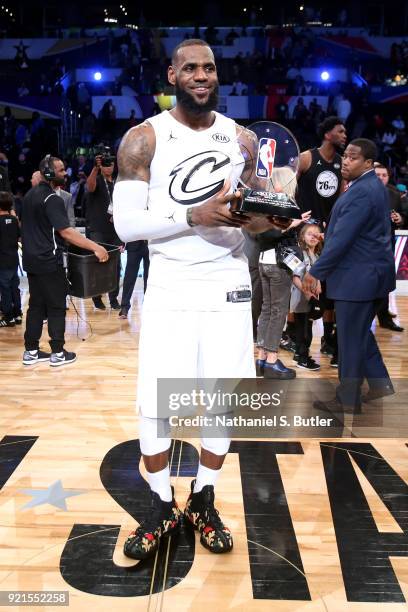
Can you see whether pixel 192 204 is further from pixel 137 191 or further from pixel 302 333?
pixel 302 333

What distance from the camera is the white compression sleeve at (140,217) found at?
2492 millimetres

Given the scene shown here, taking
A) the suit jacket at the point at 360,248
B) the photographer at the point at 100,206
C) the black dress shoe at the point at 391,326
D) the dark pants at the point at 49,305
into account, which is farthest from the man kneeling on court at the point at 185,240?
the photographer at the point at 100,206

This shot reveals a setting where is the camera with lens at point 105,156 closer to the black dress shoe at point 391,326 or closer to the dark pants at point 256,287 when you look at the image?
the dark pants at point 256,287

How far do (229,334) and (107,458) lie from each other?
144 centimetres

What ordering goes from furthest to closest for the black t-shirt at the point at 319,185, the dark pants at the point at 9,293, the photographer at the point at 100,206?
the photographer at the point at 100,206 < the dark pants at the point at 9,293 < the black t-shirt at the point at 319,185

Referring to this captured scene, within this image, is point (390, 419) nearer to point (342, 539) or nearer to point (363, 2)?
point (342, 539)

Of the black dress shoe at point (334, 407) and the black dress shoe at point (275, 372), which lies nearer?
the black dress shoe at point (334, 407)

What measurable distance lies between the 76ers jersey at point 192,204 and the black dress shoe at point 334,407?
2.06 meters

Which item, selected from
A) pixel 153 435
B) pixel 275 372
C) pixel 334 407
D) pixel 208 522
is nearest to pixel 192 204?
pixel 153 435

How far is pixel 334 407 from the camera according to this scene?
4.54m

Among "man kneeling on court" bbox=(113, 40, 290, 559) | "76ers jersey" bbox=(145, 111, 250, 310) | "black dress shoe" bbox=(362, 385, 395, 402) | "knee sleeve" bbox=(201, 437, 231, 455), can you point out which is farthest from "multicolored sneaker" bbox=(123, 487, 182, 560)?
"black dress shoe" bbox=(362, 385, 395, 402)

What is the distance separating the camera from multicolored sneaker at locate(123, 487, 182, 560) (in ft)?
8.91

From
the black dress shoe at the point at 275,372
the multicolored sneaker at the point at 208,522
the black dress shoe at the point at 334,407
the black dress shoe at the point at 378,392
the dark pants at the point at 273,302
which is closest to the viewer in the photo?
the multicolored sneaker at the point at 208,522

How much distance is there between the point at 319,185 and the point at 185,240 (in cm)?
315
